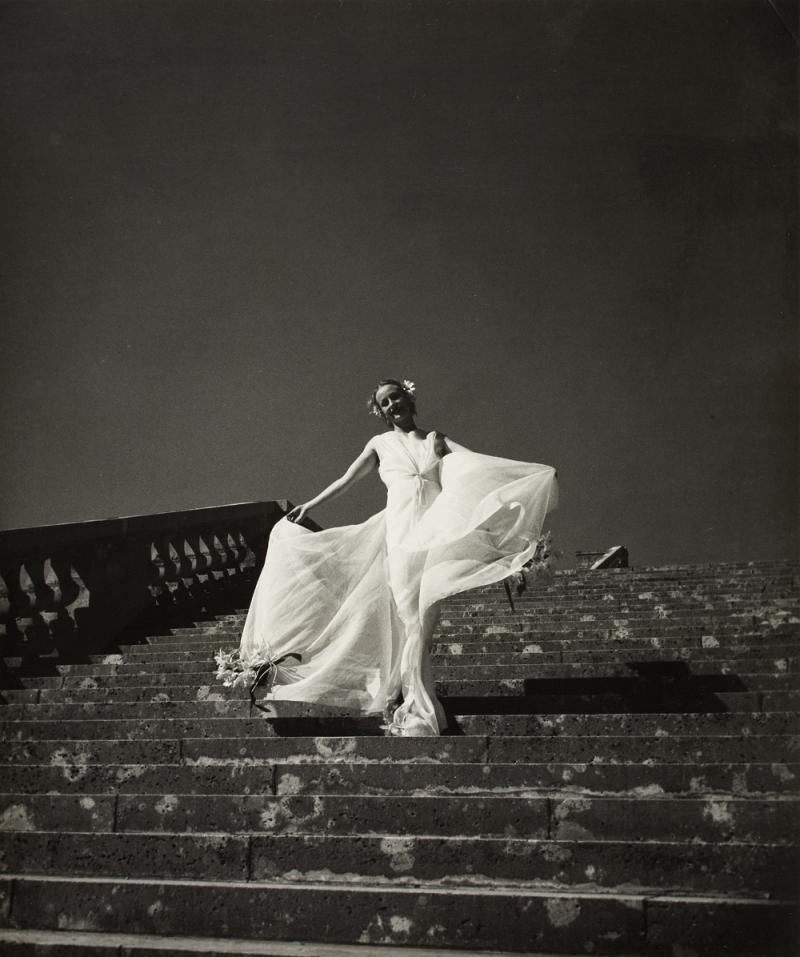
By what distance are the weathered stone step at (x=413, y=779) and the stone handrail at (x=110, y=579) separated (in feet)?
8.19

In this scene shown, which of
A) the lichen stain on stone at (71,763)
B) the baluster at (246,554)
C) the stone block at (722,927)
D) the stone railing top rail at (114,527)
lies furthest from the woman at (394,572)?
the baluster at (246,554)

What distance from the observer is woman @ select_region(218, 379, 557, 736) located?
438 centimetres

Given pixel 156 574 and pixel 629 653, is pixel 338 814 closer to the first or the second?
pixel 629 653

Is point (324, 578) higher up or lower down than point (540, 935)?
higher up

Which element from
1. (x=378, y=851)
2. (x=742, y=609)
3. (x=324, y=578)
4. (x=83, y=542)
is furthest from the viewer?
(x=83, y=542)

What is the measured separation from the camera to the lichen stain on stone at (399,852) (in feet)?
10.5

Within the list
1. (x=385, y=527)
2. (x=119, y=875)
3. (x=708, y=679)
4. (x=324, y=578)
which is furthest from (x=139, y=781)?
(x=708, y=679)

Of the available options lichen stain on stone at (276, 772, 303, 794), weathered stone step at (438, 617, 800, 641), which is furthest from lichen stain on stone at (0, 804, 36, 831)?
weathered stone step at (438, 617, 800, 641)

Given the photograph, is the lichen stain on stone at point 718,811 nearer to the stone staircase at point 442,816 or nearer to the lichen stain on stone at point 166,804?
the stone staircase at point 442,816

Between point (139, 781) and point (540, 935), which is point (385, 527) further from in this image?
point (540, 935)

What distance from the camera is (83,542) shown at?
24.4 feet

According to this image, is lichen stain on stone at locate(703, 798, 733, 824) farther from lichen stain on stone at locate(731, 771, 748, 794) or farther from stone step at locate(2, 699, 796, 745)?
stone step at locate(2, 699, 796, 745)

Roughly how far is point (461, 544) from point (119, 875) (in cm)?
216

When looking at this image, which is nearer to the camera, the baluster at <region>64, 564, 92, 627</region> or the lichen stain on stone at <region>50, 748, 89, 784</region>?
the lichen stain on stone at <region>50, 748, 89, 784</region>
